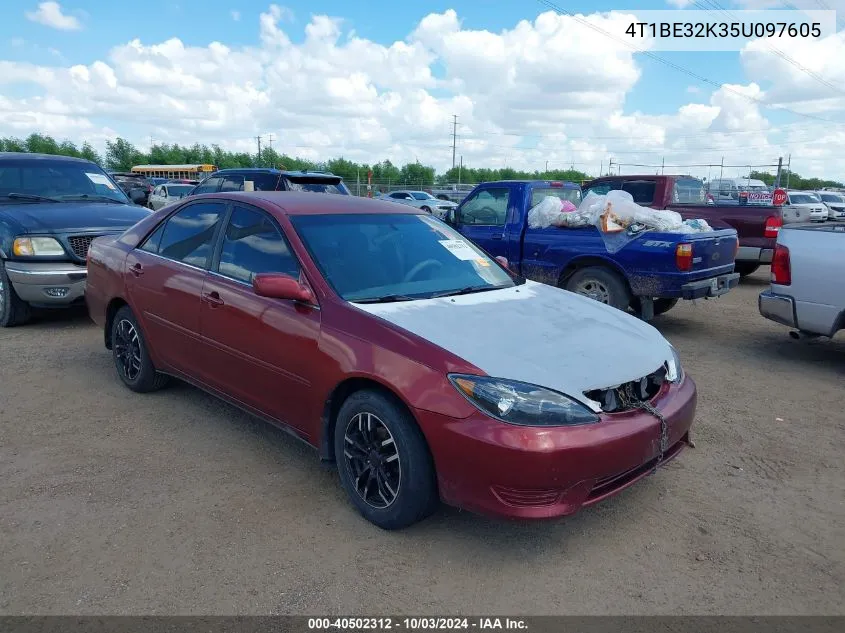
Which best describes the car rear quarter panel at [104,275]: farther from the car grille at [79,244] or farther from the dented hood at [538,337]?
the dented hood at [538,337]

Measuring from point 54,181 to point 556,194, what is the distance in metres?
6.25

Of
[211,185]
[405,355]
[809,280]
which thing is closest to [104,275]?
[405,355]

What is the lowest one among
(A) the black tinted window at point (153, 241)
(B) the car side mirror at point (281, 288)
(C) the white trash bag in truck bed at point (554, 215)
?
(B) the car side mirror at point (281, 288)

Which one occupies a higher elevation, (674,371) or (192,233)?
(192,233)

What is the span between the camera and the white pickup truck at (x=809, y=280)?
5871mm

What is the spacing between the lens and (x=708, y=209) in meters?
10.5

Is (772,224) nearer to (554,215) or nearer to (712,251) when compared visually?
(712,251)

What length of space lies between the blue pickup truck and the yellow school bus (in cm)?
3378

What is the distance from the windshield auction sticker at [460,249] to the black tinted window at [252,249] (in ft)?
3.50

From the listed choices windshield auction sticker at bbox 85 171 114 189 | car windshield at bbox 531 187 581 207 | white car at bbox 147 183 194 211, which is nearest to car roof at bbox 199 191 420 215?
car windshield at bbox 531 187 581 207

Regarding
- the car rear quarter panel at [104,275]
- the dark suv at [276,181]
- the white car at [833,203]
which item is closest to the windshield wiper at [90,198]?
the dark suv at [276,181]

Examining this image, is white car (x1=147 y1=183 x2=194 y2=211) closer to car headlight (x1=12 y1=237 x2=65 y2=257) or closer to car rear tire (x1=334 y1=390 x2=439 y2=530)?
car headlight (x1=12 y1=237 x2=65 y2=257)

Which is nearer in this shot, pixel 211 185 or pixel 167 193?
pixel 211 185

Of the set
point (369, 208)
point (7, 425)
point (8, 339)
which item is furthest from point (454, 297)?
point (8, 339)
